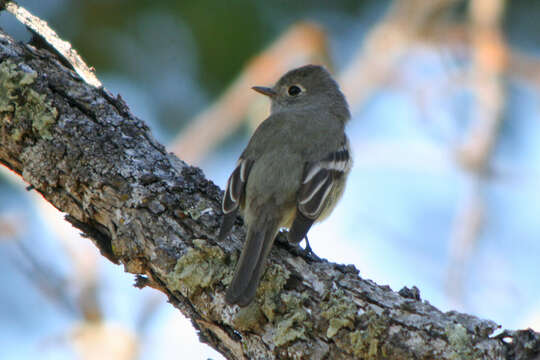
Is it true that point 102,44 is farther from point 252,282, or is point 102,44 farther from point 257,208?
point 252,282

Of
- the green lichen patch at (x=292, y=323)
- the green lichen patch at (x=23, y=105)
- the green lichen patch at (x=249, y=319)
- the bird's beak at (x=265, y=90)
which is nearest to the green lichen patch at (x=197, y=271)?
the green lichen patch at (x=249, y=319)

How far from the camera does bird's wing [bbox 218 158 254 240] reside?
2.99 meters

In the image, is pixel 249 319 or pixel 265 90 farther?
pixel 265 90

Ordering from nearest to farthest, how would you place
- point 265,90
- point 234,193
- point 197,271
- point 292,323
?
point 292,323 < point 197,271 < point 234,193 < point 265,90

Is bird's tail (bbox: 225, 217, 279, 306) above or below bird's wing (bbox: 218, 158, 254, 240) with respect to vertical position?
below

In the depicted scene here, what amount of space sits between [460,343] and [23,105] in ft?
7.65

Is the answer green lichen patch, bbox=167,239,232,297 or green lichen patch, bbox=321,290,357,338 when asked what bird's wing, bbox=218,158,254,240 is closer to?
green lichen patch, bbox=167,239,232,297

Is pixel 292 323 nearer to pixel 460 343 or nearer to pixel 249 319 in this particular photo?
pixel 249 319

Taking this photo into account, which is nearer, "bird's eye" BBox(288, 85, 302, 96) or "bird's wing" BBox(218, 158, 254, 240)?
"bird's wing" BBox(218, 158, 254, 240)

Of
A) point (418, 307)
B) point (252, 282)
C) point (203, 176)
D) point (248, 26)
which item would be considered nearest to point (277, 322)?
point (252, 282)

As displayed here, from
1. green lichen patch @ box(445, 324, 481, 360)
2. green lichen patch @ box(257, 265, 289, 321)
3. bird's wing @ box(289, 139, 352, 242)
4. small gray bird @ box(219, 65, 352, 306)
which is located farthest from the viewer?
bird's wing @ box(289, 139, 352, 242)

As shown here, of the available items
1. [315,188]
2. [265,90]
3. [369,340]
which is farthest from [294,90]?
[369,340]

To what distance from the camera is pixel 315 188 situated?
3836 mm

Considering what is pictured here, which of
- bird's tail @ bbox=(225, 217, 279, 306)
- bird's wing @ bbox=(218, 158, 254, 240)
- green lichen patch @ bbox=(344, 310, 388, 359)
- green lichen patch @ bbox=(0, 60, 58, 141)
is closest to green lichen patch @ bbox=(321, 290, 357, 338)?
green lichen patch @ bbox=(344, 310, 388, 359)
